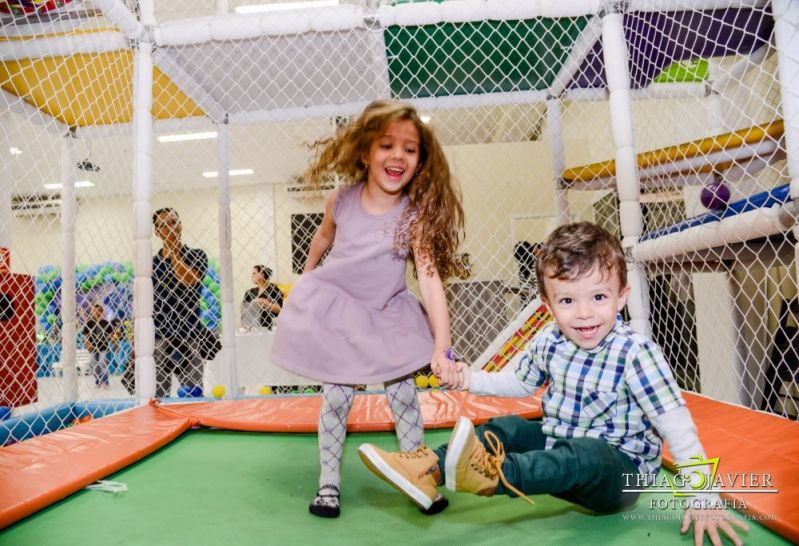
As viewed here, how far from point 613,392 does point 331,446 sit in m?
0.49

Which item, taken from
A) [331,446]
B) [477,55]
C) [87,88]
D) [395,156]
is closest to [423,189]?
[395,156]

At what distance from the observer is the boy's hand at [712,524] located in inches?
26.2

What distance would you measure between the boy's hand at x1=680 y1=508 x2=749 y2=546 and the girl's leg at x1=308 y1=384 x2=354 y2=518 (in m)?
0.52

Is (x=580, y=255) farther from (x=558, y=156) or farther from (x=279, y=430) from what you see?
(x=558, y=156)

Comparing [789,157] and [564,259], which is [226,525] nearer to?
[564,259]

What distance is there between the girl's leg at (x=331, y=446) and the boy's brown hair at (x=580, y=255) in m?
0.43

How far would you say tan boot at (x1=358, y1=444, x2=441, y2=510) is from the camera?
2.43ft

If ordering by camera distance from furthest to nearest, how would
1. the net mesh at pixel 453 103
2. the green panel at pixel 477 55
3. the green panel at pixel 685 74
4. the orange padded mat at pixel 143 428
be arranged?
1. the green panel at pixel 685 74
2. the green panel at pixel 477 55
3. the net mesh at pixel 453 103
4. the orange padded mat at pixel 143 428

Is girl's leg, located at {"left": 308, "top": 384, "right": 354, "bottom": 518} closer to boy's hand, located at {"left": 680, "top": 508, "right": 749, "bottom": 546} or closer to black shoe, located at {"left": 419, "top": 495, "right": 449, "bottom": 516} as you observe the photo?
black shoe, located at {"left": 419, "top": 495, "right": 449, "bottom": 516}

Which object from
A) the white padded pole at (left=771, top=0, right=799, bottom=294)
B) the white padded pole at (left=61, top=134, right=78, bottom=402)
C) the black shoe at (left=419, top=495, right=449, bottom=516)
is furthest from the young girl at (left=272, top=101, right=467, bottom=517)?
the white padded pole at (left=61, top=134, right=78, bottom=402)

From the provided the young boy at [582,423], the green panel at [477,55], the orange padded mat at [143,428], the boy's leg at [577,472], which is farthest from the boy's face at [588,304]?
the green panel at [477,55]

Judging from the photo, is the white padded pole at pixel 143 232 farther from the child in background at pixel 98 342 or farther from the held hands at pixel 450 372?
the child in background at pixel 98 342

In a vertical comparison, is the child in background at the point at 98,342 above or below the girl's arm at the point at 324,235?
below

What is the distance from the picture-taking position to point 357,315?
3.33 ft
